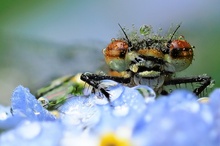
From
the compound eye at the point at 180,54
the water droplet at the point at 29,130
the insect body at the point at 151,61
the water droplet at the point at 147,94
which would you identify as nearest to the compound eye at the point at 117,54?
the insect body at the point at 151,61

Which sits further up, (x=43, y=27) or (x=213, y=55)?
(x=43, y=27)

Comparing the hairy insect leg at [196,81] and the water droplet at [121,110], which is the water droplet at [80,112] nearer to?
the water droplet at [121,110]

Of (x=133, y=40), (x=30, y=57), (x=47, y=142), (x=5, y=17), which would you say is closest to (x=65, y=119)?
(x=47, y=142)

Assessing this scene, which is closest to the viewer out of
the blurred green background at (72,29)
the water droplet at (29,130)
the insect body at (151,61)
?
the water droplet at (29,130)

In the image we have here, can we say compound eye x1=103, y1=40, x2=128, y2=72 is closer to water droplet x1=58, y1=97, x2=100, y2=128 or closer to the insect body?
the insect body

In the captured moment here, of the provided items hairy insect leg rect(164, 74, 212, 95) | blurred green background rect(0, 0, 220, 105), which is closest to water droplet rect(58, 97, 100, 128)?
hairy insect leg rect(164, 74, 212, 95)

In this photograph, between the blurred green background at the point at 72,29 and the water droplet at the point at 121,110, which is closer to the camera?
the water droplet at the point at 121,110

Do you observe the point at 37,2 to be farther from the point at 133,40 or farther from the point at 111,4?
the point at 133,40

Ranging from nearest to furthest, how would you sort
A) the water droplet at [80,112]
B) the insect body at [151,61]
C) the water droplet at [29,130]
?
the water droplet at [29,130]
the water droplet at [80,112]
the insect body at [151,61]
